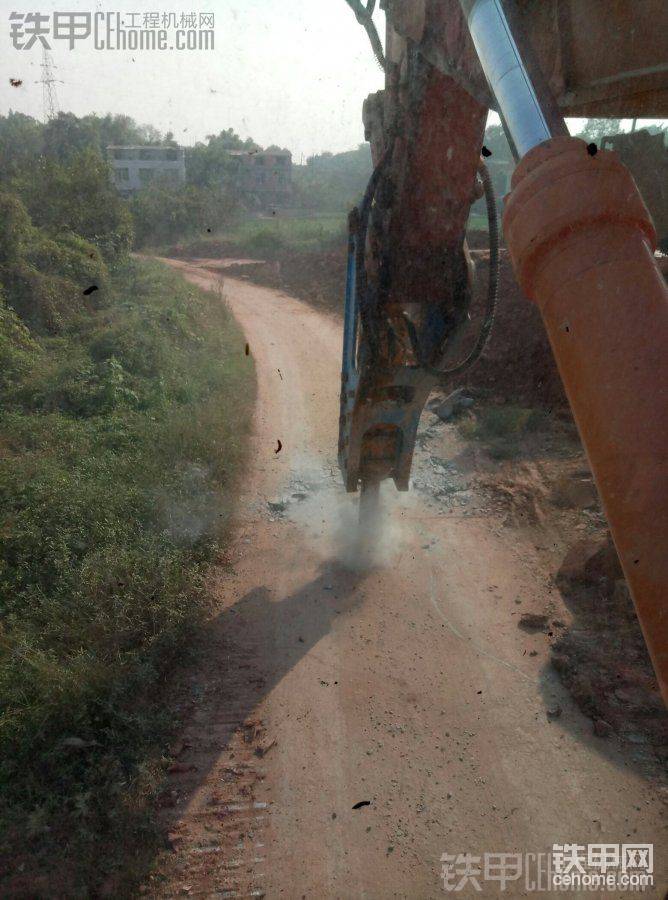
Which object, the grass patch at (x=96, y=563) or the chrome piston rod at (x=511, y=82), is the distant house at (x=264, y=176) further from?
the chrome piston rod at (x=511, y=82)

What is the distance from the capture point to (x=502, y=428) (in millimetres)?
8469

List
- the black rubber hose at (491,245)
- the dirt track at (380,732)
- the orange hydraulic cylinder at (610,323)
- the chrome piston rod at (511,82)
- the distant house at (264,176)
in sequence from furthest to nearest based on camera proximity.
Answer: the distant house at (264,176) → the black rubber hose at (491,245) → the dirt track at (380,732) → the chrome piston rod at (511,82) → the orange hydraulic cylinder at (610,323)

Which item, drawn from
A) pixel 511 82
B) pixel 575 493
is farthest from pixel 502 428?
pixel 511 82

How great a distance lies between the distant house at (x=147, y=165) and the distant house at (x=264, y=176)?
2.85 meters

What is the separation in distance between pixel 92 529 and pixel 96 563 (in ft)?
2.11

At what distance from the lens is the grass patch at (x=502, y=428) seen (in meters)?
8.11

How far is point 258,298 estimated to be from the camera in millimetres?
18219

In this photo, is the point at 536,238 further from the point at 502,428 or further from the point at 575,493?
the point at 502,428

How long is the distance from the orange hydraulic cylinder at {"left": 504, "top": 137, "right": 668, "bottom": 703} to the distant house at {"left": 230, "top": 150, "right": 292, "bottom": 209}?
109 feet

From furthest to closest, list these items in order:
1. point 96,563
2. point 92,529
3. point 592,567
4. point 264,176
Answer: point 264,176 < point 92,529 < point 592,567 < point 96,563

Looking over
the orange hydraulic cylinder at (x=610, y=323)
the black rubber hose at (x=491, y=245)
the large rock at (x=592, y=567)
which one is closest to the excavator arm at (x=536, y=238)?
the orange hydraulic cylinder at (x=610, y=323)

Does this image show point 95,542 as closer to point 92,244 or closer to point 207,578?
point 207,578

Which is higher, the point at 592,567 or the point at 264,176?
the point at 264,176

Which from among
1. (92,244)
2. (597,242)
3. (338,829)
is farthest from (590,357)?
(92,244)
